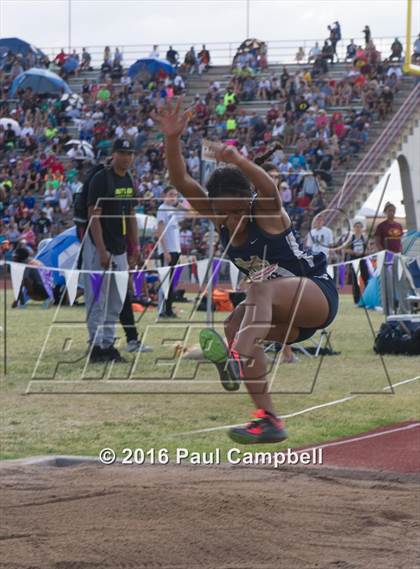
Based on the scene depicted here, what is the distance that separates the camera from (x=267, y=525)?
206 inches

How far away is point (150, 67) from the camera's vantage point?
32719 mm

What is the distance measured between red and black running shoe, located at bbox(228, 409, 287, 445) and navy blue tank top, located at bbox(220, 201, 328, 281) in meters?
0.68

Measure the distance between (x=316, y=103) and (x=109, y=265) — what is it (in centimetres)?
1906

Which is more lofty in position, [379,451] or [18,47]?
[18,47]

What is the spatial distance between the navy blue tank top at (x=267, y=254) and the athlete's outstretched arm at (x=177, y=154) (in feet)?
0.56

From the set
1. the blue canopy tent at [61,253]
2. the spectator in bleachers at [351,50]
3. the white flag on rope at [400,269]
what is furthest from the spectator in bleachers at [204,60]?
the white flag on rope at [400,269]

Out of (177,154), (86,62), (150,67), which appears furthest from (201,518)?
(86,62)

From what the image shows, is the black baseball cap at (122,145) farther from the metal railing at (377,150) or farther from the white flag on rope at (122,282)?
the metal railing at (377,150)

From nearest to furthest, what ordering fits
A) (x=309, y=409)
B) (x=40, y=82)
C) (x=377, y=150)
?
(x=309, y=409)
(x=377, y=150)
(x=40, y=82)

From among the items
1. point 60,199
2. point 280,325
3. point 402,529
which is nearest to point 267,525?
point 402,529

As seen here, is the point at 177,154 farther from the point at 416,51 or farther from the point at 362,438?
the point at 416,51

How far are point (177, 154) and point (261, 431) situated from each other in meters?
1.37

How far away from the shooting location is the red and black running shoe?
4.92m

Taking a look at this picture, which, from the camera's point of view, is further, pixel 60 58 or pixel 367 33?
pixel 60 58
